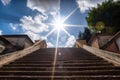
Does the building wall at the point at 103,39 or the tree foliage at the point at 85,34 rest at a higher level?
the tree foliage at the point at 85,34

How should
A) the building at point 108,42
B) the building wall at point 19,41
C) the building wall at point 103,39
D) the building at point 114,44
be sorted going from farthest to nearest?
the building wall at point 103,39 → the building wall at point 19,41 → the building at point 108,42 → the building at point 114,44

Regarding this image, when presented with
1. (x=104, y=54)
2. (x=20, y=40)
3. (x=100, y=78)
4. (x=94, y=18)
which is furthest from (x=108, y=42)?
(x=94, y=18)

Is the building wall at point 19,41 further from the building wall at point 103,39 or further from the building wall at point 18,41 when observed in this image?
the building wall at point 103,39

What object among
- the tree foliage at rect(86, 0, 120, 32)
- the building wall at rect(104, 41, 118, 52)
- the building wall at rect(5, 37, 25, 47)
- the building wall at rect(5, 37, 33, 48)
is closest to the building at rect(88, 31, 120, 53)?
the building wall at rect(104, 41, 118, 52)

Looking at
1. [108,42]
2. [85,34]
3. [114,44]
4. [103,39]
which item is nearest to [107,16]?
[85,34]

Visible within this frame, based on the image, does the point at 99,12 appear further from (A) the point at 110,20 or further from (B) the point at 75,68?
(B) the point at 75,68

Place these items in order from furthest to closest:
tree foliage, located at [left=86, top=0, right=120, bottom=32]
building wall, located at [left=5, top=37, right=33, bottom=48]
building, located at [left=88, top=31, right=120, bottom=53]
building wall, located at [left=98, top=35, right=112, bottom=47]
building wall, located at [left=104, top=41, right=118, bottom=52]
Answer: tree foliage, located at [left=86, top=0, right=120, bottom=32] < building wall, located at [left=98, top=35, right=112, bottom=47] < building wall, located at [left=5, top=37, right=33, bottom=48] < building wall, located at [left=104, top=41, right=118, bottom=52] < building, located at [left=88, top=31, right=120, bottom=53]

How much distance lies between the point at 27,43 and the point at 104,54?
767cm

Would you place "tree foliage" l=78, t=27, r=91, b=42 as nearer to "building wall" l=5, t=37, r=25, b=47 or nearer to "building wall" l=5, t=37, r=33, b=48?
"building wall" l=5, t=37, r=33, b=48

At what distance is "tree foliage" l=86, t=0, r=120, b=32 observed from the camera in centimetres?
2307

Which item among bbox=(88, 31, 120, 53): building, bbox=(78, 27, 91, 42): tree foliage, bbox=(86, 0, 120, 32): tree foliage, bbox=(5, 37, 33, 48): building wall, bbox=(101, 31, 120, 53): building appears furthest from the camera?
bbox=(78, 27, 91, 42): tree foliage

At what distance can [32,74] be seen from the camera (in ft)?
13.9

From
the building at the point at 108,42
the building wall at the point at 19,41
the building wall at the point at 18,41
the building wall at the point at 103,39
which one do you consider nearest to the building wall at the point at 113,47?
the building at the point at 108,42

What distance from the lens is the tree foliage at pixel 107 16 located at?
23.1 m
